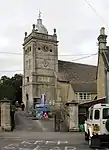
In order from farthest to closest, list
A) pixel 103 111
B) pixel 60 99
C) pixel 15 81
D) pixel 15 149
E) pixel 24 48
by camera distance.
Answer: pixel 15 81 < pixel 24 48 < pixel 60 99 < pixel 103 111 < pixel 15 149

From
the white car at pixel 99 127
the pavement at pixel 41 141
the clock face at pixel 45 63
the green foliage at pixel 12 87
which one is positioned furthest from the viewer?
the green foliage at pixel 12 87

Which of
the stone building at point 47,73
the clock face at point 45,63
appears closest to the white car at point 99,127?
the stone building at point 47,73

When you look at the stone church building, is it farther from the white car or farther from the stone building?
the white car

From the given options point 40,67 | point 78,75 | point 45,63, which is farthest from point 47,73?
point 78,75

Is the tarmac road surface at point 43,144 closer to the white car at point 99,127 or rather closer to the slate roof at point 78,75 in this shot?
the white car at point 99,127

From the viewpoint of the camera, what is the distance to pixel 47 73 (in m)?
72.2

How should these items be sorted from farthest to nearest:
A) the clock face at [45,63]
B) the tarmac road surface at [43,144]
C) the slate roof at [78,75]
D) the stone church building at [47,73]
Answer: the clock face at [45,63]
the stone church building at [47,73]
the slate roof at [78,75]
the tarmac road surface at [43,144]

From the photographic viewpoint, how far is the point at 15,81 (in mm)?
92062

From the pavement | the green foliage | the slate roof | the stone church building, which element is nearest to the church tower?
the stone church building

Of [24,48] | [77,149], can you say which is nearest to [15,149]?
[77,149]

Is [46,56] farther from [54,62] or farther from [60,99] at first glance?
[60,99]

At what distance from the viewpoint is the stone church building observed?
6975 centimetres

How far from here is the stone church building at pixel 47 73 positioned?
6975 cm

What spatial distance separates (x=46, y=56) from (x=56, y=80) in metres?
5.99
